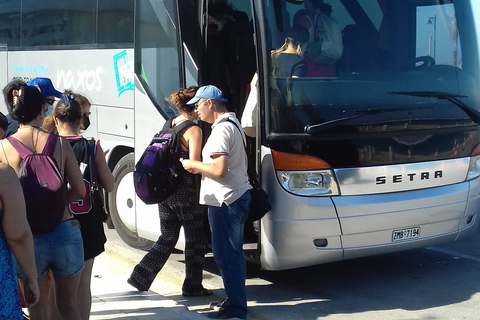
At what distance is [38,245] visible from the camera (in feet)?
13.3

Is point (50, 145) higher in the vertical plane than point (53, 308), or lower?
higher

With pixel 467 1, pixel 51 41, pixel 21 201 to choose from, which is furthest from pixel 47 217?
pixel 51 41

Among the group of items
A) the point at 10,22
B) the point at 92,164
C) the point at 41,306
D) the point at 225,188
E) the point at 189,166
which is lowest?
the point at 41,306

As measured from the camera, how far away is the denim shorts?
13.3ft

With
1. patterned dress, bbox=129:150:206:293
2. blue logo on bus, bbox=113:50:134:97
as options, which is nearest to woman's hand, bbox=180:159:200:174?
patterned dress, bbox=129:150:206:293

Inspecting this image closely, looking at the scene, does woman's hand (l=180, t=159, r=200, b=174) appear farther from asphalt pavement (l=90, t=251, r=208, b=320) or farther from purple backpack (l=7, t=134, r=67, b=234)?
purple backpack (l=7, t=134, r=67, b=234)

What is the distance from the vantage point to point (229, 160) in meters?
5.57

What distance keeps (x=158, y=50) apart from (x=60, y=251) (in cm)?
338

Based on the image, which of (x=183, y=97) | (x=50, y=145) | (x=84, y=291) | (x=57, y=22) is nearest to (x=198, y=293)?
(x=183, y=97)

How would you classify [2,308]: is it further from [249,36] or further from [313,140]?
[249,36]

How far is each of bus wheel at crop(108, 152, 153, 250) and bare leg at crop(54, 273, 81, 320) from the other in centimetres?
315

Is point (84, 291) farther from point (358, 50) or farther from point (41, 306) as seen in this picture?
point (358, 50)

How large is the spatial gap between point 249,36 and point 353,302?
8.81ft

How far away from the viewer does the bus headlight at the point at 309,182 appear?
19.3 ft
